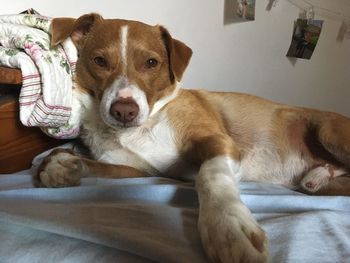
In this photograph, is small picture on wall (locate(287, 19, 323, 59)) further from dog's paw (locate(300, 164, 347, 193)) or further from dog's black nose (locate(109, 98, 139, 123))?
dog's black nose (locate(109, 98, 139, 123))

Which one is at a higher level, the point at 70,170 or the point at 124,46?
the point at 124,46

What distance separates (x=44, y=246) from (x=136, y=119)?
0.65 m

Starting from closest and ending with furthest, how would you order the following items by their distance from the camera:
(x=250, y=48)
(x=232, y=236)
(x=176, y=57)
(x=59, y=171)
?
(x=232, y=236)
(x=59, y=171)
(x=176, y=57)
(x=250, y=48)

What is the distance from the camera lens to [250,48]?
2854 mm

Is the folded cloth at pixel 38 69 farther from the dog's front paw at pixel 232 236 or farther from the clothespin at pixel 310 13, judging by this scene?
the clothespin at pixel 310 13

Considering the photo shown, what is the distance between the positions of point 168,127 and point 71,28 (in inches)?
19.3

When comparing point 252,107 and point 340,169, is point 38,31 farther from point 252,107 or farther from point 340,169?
point 340,169

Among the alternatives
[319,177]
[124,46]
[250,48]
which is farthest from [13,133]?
[250,48]

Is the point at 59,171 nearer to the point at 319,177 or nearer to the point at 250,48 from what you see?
the point at 319,177

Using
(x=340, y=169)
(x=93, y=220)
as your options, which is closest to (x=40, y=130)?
(x=93, y=220)

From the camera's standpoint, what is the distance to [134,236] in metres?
0.76

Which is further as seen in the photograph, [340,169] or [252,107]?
[252,107]

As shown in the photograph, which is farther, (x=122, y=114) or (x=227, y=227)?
(x=122, y=114)

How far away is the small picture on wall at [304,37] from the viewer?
2992 mm
